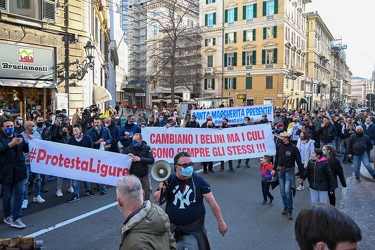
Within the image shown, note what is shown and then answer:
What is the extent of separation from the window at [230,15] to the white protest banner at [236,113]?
37184 mm

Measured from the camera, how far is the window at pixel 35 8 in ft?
46.1

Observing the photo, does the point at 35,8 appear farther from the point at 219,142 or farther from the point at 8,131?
the point at 8,131

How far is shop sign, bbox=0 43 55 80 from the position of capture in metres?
13.9

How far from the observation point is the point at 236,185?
9.09m

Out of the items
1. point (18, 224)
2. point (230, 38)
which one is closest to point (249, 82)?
point (230, 38)

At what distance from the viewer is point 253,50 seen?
47.6 metres

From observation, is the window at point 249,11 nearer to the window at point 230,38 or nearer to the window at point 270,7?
the window at point 270,7

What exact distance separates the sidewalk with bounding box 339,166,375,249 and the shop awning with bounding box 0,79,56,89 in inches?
534

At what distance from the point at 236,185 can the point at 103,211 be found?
3.94 meters

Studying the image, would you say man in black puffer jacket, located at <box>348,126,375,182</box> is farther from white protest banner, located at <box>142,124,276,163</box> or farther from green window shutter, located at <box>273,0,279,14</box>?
green window shutter, located at <box>273,0,279,14</box>

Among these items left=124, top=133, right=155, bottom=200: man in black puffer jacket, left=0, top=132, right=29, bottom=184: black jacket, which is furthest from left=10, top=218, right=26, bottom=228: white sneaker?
left=124, top=133, right=155, bottom=200: man in black puffer jacket

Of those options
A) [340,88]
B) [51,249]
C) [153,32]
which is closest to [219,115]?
[51,249]

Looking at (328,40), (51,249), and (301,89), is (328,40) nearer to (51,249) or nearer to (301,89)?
(301,89)

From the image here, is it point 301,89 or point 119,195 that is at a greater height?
point 301,89
